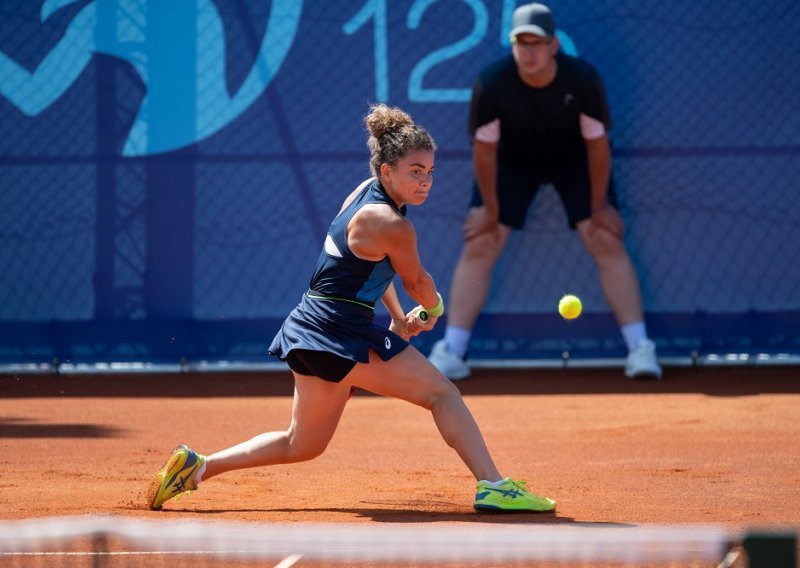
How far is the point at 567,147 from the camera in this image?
352 inches

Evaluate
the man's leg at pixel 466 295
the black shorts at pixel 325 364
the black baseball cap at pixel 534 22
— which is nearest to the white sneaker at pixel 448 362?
the man's leg at pixel 466 295

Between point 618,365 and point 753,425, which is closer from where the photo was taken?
point 753,425

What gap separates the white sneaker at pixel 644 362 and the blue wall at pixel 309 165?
0.58 m

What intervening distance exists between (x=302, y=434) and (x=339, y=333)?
16.8 inches

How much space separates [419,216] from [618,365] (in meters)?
1.78

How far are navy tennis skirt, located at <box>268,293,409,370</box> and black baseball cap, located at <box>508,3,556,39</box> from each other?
392cm

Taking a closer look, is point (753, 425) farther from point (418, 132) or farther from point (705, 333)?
point (418, 132)

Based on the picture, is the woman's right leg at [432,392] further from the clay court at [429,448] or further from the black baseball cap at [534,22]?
the black baseball cap at [534,22]

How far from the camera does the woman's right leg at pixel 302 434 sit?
16.1ft

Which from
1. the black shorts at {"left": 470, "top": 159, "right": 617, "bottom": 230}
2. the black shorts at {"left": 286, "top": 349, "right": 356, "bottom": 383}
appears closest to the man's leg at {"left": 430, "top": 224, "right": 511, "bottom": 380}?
the black shorts at {"left": 470, "top": 159, "right": 617, "bottom": 230}

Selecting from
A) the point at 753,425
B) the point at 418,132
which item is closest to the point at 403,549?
the point at 418,132

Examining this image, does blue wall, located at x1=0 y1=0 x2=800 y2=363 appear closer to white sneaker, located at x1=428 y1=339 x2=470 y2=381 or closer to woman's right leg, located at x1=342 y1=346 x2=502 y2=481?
white sneaker, located at x1=428 y1=339 x2=470 y2=381

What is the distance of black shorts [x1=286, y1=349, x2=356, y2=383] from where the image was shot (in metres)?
4.81

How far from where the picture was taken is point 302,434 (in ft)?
16.2
